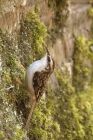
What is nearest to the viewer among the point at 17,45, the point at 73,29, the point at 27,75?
the point at 27,75

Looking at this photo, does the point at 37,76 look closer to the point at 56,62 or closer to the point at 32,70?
the point at 32,70

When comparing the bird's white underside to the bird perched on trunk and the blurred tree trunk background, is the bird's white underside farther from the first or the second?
the blurred tree trunk background

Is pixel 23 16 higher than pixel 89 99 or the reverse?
higher

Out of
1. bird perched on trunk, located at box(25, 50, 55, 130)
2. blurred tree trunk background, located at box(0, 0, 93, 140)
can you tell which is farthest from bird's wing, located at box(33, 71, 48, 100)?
blurred tree trunk background, located at box(0, 0, 93, 140)

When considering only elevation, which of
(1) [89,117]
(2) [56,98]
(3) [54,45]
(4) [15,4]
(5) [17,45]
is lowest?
(1) [89,117]

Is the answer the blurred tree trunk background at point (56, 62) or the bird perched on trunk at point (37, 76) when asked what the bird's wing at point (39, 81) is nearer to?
the bird perched on trunk at point (37, 76)

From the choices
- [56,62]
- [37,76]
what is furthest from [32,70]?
[56,62]

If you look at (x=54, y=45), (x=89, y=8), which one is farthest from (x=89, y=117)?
(x=89, y=8)

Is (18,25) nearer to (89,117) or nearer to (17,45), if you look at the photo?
(17,45)

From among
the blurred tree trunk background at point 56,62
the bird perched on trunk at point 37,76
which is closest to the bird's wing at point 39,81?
the bird perched on trunk at point 37,76
